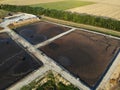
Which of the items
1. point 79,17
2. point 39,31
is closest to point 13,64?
point 39,31

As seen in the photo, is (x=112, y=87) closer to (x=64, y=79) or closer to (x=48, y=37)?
(x=64, y=79)

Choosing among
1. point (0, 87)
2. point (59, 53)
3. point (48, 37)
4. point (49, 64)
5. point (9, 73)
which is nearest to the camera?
point (0, 87)

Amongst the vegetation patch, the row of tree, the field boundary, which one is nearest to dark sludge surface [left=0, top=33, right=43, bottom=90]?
the vegetation patch

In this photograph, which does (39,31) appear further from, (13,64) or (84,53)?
(13,64)

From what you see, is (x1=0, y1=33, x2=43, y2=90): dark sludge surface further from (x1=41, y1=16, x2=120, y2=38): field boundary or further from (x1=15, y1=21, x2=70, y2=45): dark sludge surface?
(x1=41, y1=16, x2=120, y2=38): field boundary

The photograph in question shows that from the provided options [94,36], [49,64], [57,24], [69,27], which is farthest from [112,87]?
[57,24]

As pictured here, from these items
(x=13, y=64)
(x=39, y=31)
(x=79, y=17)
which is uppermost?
(x=79, y=17)
